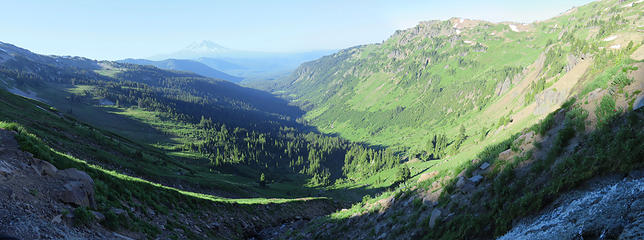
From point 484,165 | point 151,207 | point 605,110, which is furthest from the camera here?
point 151,207

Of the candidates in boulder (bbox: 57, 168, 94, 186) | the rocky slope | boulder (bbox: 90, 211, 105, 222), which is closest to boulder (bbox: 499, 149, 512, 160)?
the rocky slope

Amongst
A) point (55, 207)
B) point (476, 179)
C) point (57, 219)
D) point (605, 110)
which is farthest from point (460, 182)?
point (55, 207)

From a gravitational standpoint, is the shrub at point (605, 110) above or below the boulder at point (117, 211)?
above

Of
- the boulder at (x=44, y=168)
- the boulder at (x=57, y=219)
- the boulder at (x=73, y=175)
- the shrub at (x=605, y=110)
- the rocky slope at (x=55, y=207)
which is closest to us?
the rocky slope at (x=55, y=207)

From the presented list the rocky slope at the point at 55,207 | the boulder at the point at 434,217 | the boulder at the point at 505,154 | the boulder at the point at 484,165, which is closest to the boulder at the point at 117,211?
the rocky slope at the point at 55,207

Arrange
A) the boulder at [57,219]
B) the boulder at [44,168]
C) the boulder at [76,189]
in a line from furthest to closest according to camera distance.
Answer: the boulder at [44,168], the boulder at [76,189], the boulder at [57,219]

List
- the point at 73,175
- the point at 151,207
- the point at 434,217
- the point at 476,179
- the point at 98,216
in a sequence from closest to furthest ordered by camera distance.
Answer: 1. the point at 98,216
2. the point at 73,175
3. the point at 434,217
4. the point at 476,179
5. the point at 151,207

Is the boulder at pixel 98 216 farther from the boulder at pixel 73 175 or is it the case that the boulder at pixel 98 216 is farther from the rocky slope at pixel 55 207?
the boulder at pixel 73 175

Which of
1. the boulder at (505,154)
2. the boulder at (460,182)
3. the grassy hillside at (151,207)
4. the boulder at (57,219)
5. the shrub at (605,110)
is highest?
the shrub at (605,110)

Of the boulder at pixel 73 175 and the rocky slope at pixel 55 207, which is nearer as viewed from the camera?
the rocky slope at pixel 55 207

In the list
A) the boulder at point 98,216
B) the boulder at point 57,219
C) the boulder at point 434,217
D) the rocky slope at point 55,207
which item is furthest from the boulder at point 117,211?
the boulder at point 434,217

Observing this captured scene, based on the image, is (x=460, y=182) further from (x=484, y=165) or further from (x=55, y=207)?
(x=55, y=207)

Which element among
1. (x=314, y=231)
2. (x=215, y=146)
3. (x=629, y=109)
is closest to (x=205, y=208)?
(x=314, y=231)

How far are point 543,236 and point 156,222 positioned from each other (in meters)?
21.1
